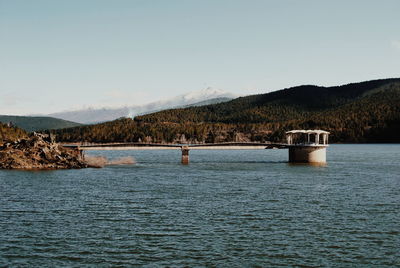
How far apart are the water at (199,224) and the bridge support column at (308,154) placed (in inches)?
2441

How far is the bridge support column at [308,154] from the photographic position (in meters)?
155

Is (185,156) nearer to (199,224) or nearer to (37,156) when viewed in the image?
(37,156)

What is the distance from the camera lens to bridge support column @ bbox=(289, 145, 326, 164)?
510ft

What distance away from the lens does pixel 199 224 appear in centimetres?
5400

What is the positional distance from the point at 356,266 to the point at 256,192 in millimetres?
41501

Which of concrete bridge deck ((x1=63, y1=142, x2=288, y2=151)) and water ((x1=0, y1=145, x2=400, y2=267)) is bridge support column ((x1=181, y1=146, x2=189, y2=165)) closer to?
concrete bridge deck ((x1=63, y1=142, x2=288, y2=151))

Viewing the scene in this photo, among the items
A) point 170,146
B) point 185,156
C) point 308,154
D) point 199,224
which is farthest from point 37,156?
point 199,224

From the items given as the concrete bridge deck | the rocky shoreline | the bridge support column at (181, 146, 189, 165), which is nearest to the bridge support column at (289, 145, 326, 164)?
the concrete bridge deck

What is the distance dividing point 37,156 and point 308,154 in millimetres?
78660

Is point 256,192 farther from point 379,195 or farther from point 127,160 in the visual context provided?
point 127,160

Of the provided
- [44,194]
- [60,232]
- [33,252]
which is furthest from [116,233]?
[44,194]

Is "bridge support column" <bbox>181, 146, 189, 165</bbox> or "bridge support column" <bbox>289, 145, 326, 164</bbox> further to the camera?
"bridge support column" <bbox>181, 146, 189, 165</bbox>

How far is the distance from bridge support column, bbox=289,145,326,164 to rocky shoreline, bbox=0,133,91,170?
63.9 metres

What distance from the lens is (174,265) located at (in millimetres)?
39344
